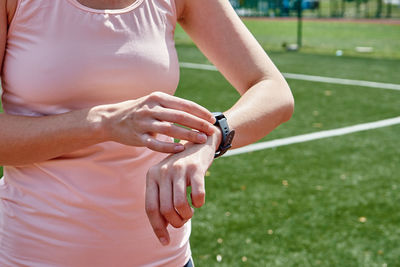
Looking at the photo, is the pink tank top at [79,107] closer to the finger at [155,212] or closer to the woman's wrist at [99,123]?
the woman's wrist at [99,123]

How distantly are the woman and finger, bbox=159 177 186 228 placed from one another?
184mm

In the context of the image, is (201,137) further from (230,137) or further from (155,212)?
(155,212)

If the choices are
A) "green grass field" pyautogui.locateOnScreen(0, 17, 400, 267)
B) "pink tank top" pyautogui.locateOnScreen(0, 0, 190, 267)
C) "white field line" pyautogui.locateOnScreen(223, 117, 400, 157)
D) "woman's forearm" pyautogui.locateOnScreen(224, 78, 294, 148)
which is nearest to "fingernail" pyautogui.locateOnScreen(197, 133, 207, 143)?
"woman's forearm" pyautogui.locateOnScreen(224, 78, 294, 148)

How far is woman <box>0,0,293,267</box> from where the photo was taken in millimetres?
1443

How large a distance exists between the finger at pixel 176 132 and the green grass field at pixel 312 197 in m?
2.91

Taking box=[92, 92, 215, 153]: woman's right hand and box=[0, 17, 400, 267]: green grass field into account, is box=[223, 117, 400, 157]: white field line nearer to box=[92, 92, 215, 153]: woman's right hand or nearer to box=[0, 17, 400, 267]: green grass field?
box=[0, 17, 400, 267]: green grass field

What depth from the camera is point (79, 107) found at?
5.01ft

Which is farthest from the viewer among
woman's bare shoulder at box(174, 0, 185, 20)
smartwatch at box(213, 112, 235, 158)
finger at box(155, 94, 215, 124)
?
woman's bare shoulder at box(174, 0, 185, 20)

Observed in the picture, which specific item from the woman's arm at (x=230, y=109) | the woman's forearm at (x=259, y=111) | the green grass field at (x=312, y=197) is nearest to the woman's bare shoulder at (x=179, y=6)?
the woman's arm at (x=230, y=109)

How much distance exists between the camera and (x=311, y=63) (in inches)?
537

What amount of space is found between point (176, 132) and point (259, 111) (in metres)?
0.31

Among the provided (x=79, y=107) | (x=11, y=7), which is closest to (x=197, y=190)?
(x=79, y=107)

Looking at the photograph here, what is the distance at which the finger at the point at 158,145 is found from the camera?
4.07 feet

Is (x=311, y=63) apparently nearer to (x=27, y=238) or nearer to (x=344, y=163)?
(x=344, y=163)
